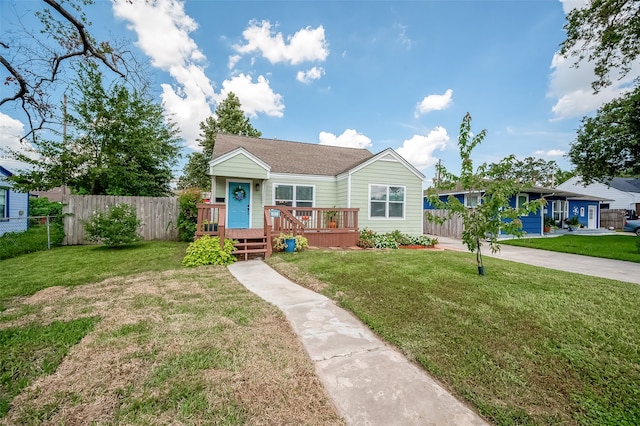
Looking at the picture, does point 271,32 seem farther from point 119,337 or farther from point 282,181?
point 119,337

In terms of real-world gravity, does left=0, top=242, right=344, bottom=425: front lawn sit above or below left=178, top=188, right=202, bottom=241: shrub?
below

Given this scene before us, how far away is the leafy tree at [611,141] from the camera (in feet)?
39.7

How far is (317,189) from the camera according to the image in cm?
1091

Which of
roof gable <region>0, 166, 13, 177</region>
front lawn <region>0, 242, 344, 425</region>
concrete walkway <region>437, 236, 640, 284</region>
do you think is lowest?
concrete walkway <region>437, 236, 640, 284</region>

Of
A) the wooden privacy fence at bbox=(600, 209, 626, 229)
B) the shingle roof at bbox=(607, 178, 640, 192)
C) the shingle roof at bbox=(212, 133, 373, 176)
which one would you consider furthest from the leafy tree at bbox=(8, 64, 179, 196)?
the shingle roof at bbox=(607, 178, 640, 192)

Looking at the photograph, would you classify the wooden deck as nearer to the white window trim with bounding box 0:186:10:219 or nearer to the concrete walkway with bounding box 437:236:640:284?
the concrete walkway with bounding box 437:236:640:284

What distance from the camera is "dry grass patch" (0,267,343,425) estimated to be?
5.66 ft

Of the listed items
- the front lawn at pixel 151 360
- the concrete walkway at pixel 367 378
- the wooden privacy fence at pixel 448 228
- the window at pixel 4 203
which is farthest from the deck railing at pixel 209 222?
the wooden privacy fence at pixel 448 228

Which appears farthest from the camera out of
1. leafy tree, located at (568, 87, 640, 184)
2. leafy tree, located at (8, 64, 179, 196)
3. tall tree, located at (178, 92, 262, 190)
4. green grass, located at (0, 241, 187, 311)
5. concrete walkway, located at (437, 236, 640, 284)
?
tall tree, located at (178, 92, 262, 190)

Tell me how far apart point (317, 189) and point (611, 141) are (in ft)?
53.2

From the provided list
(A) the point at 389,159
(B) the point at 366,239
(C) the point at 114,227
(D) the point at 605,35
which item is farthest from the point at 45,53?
(D) the point at 605,35

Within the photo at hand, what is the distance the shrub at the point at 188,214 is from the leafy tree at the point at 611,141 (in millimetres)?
19348

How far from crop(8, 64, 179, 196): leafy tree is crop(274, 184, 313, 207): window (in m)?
7.02

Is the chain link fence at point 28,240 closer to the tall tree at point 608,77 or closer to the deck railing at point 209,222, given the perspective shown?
the deck railing at point 209,222
